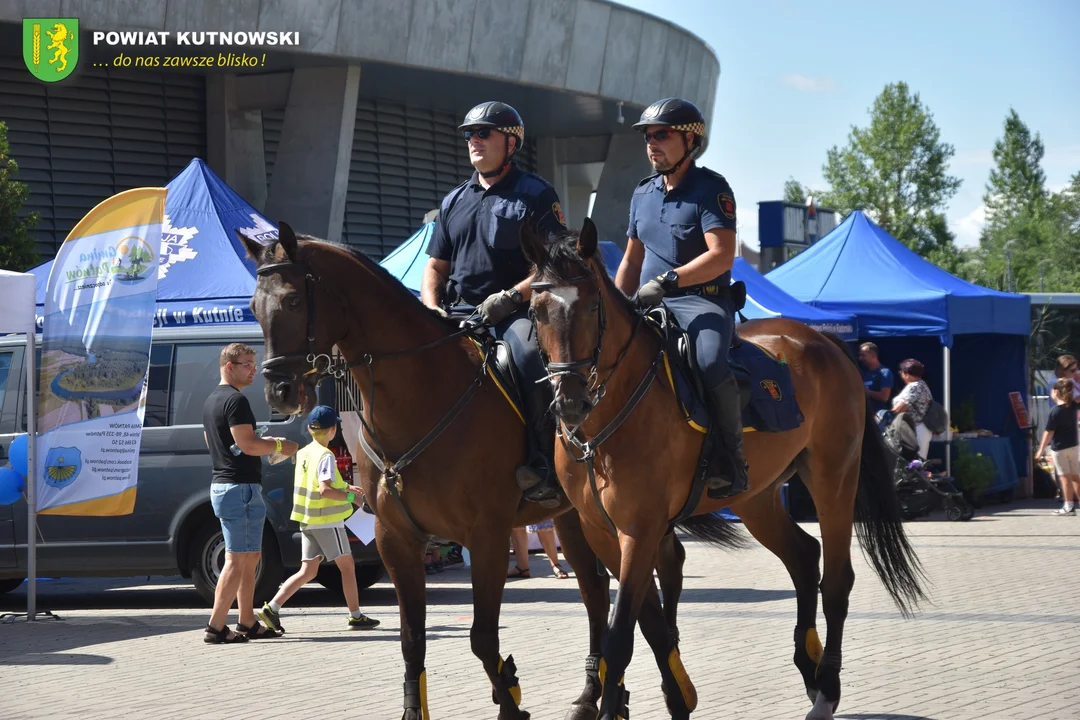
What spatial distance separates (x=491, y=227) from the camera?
6.53 m

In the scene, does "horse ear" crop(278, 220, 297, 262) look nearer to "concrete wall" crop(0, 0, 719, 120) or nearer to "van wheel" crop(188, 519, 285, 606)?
"van wheel" crop(188, 519, 285, 606)

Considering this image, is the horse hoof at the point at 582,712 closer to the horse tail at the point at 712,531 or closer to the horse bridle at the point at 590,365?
the horse bridle at the point at 590,365

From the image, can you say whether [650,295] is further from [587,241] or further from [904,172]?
[904,172]

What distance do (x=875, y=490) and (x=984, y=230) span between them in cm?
7990

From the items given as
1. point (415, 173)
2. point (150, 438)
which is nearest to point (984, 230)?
point (415, 173)

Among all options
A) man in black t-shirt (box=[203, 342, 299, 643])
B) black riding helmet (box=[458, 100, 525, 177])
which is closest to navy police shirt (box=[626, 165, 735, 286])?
black riding helmet (box=[458, 100, 525, 177])

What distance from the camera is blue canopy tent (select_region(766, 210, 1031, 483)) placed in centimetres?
1775

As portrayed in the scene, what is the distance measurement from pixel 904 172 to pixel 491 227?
2558 inches

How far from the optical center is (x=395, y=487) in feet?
19.5

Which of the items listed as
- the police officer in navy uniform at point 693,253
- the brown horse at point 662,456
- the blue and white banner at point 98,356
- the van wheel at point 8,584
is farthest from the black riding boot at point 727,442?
the van wheel at point 8,584

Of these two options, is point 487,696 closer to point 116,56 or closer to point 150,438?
point 150,438

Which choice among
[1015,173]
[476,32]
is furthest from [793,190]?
[476,32]

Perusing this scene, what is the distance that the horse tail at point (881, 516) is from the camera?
7.55 metres

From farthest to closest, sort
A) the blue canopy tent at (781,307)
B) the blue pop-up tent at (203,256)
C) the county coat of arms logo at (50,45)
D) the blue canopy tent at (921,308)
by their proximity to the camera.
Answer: the county coat of arms logo at (50,45), the blue canopy tent at (921,308), the blue canopy tent at (781,307), the blue pop-up tent at (203,256)
